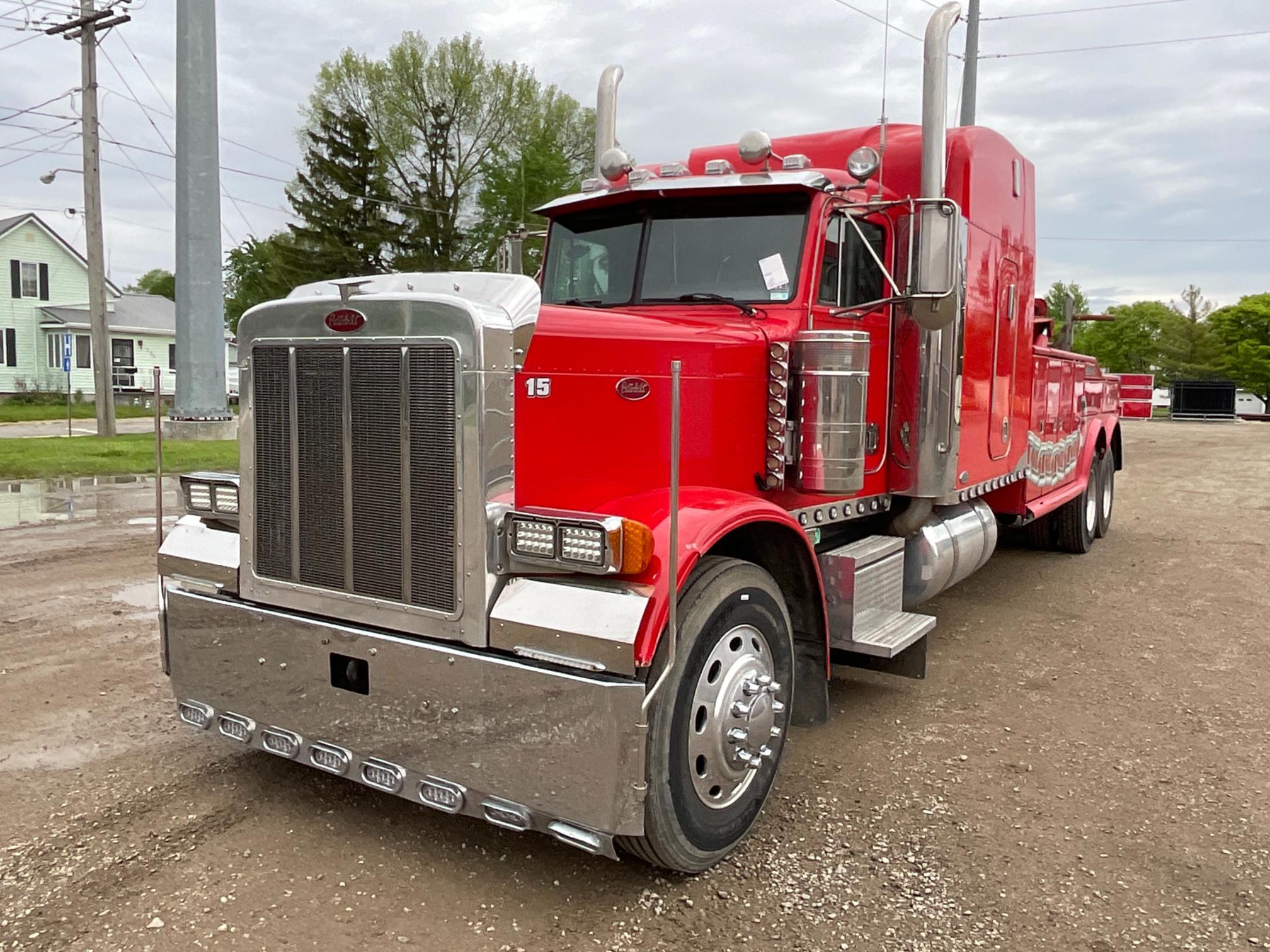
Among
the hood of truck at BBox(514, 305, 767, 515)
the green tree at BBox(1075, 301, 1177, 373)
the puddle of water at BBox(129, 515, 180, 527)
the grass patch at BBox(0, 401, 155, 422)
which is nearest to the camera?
the hood of truck at BBox(514, 305, 767, 515)

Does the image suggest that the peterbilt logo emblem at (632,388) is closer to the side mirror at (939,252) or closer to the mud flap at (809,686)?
the mud flap at (809,686)

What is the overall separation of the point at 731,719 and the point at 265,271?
44430 millimetres

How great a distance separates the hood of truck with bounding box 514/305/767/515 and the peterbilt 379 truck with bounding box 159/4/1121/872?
11 millimetres

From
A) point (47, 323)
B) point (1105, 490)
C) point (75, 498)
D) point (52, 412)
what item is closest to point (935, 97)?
point (1105, 490)

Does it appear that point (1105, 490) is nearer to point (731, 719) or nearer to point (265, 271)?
point (731, 719)

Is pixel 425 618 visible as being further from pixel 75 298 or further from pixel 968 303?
pixel 75 298

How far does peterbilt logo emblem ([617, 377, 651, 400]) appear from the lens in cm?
366

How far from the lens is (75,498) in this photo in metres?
11.9

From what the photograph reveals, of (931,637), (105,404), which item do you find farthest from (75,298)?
(931,637)

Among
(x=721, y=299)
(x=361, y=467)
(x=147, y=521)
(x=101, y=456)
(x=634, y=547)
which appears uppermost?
(x=721, y=299)

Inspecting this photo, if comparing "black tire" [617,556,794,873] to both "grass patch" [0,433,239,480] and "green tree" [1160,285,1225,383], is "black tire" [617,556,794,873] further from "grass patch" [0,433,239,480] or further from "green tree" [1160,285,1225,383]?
"green tree" [1160,285,1225,383]

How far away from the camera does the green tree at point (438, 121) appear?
35656 mm

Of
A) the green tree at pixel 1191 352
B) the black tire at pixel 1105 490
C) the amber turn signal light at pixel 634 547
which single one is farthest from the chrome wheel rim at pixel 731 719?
the green tree at pixel 1191 352

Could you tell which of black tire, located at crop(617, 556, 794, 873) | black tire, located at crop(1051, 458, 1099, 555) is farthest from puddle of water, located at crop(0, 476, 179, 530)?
black tire, located at crop(1051, 458, 1099, 555)
